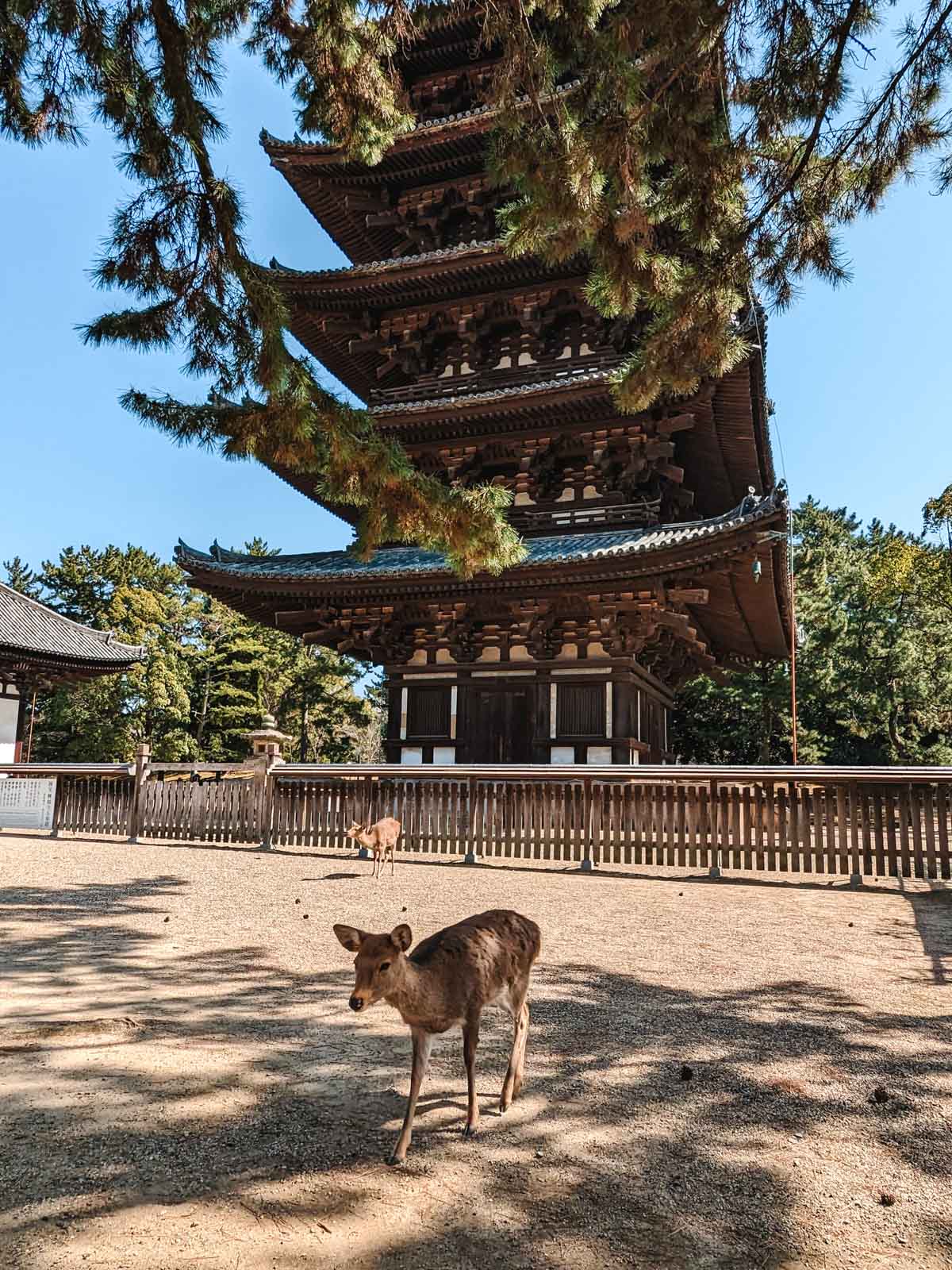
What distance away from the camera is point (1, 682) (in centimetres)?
2273

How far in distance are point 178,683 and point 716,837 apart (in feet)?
86.3

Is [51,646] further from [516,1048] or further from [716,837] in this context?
[516,1048]

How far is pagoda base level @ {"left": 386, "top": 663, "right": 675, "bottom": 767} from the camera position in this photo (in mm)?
14398

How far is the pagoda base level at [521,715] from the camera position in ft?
47.2

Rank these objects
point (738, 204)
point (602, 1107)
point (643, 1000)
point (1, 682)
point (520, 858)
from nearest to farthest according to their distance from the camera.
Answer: point (602, 1107) < point (643, 1000) < point (738, 204) < point (520, 858) < point (1, 682)

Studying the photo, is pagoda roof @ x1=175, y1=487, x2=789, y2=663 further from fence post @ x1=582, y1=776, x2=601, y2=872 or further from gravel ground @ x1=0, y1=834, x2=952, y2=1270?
gravel ground @ x1=0, y1=834, x2=952, y2=1270

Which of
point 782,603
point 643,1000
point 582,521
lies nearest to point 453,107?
point 582,521

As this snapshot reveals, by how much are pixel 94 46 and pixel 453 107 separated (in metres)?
14.5

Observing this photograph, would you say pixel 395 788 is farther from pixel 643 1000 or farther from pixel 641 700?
pixel 643 1000

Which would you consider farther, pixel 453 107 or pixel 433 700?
pixel 453 107

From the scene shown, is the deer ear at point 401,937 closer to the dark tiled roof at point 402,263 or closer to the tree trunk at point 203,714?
the dark tiled roof at point 402,263

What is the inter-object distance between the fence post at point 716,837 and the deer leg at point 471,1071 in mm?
8469

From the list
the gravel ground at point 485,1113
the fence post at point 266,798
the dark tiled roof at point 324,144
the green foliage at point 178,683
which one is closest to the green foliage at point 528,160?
the gravel ground at point 485,1113

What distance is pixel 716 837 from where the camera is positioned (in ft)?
34.7
